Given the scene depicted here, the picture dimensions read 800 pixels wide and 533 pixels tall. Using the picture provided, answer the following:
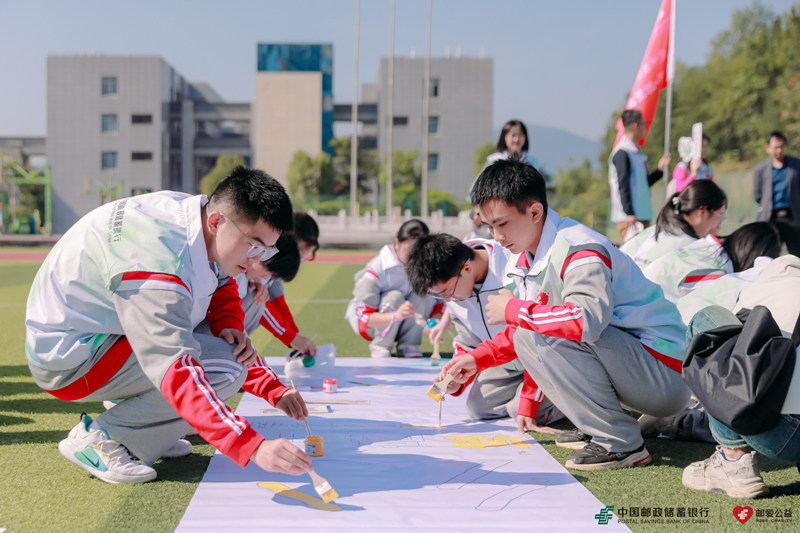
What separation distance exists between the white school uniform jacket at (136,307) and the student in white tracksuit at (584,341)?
101 centimetres

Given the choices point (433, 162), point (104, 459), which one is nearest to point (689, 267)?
point (104, 459)

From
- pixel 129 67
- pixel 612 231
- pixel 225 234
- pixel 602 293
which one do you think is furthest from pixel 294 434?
pixel 129 67

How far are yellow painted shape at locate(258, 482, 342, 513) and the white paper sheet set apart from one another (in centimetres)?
1

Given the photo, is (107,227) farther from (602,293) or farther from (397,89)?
(397,89)

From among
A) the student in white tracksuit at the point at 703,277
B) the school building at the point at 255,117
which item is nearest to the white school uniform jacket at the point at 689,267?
the student in white tracksuit at the point at 703,277

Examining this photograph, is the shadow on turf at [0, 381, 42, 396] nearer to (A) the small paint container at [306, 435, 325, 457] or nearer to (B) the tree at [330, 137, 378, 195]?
(A) the small paint container at [306, 435, 325, 457]

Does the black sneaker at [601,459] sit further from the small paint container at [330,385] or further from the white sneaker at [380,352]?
the white sneaker at [380,352]

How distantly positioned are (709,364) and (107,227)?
1.87m

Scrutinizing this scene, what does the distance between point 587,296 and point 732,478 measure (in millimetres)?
744

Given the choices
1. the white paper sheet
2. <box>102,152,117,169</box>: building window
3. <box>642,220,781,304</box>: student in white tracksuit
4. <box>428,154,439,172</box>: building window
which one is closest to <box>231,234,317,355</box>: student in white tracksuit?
the white paper sheet

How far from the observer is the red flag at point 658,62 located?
7.66m

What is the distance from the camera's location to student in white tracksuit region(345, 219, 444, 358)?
15.5 ft

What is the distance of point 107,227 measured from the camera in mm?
2057

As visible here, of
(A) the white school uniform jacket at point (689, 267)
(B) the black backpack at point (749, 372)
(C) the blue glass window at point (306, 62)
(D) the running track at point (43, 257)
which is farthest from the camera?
(C) the blue glass window at point (306, 62)
